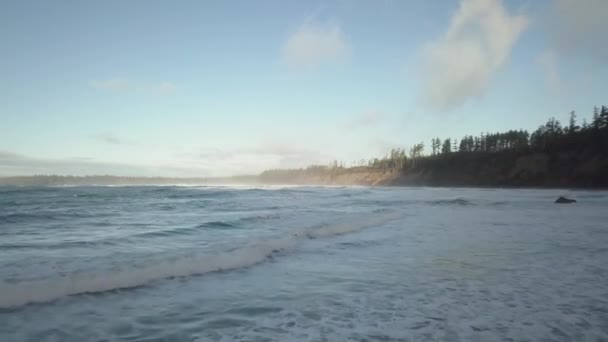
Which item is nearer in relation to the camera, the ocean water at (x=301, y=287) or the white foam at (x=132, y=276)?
the ocean water at (x=301, y=287)

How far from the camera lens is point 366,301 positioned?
17.2 feet

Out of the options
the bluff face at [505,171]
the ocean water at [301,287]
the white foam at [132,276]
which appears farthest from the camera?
the bluff face at [505,171]

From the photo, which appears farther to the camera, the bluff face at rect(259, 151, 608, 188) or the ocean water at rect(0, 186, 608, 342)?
the bluff face at rect(259, 151, 608, 188)

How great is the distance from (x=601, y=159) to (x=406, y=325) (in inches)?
3381

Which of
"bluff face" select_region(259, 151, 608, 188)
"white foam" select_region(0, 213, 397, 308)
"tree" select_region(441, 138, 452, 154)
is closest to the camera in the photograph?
"white foam" select_region(0, 213, 397, 308)

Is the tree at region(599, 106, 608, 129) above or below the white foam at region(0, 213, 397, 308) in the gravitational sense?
above

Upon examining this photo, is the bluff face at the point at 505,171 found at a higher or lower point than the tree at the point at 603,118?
lower

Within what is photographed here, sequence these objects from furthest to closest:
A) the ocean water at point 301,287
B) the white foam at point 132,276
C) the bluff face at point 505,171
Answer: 1. the bluff face at point 505,171
2. the white foam at point 132,276
3. the ocean water at point 301,287

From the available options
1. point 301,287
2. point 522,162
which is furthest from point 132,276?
point 522,162

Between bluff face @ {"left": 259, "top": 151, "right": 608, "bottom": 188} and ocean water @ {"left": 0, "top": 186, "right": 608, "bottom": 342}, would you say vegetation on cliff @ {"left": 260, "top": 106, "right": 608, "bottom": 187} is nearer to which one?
bluff face @ {"left": 259, "top": 151, "right": 608, "bottom": 188}

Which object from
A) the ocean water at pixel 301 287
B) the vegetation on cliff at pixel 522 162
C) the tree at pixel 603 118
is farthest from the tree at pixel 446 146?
the ocean water at pixel 301 287

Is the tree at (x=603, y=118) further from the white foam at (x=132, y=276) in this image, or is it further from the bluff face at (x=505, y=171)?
the white foam at (x=132, y=276)

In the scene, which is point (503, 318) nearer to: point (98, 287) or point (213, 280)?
point (213, 280)

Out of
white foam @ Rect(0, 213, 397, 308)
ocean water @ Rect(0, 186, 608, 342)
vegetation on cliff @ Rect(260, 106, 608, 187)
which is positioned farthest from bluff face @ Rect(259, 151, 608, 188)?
white foam @ Rect(0, 213, 397, 308)
